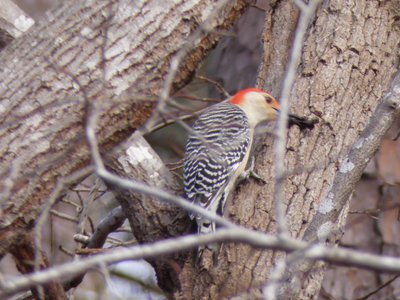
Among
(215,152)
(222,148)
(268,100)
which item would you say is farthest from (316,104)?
(222,148)

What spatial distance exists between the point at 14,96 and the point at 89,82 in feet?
1.25

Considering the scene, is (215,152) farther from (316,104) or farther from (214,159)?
(316,104)

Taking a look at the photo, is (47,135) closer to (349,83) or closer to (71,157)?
(71,157)

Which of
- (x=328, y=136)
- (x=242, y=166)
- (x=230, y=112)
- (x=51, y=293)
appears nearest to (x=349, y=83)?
(x=328, y=136)

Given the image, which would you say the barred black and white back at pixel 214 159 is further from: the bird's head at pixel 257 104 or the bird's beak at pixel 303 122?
the bird's beak at pixel 303 122

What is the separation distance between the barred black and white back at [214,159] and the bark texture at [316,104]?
322 mm

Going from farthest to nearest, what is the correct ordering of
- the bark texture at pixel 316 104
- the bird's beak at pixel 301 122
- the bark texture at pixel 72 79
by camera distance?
the bird's beak at pixel 301 122 < the bark texture at pixel 316 104 < the bark texture at pixel 72 79

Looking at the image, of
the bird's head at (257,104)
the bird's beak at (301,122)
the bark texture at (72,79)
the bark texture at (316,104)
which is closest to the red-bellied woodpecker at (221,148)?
the bird's head at (257,104)

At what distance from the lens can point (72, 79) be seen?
13.6 ft

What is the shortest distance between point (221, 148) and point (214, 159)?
0.49m

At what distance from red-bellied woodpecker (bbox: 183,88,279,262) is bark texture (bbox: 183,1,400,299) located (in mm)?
217

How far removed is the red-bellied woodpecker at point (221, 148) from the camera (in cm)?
530

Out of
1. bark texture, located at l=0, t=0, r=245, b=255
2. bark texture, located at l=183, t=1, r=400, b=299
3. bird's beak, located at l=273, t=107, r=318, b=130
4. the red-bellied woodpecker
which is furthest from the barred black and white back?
bark texture, located at l=0, t=0, r=245, b=255

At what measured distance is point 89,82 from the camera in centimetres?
416
